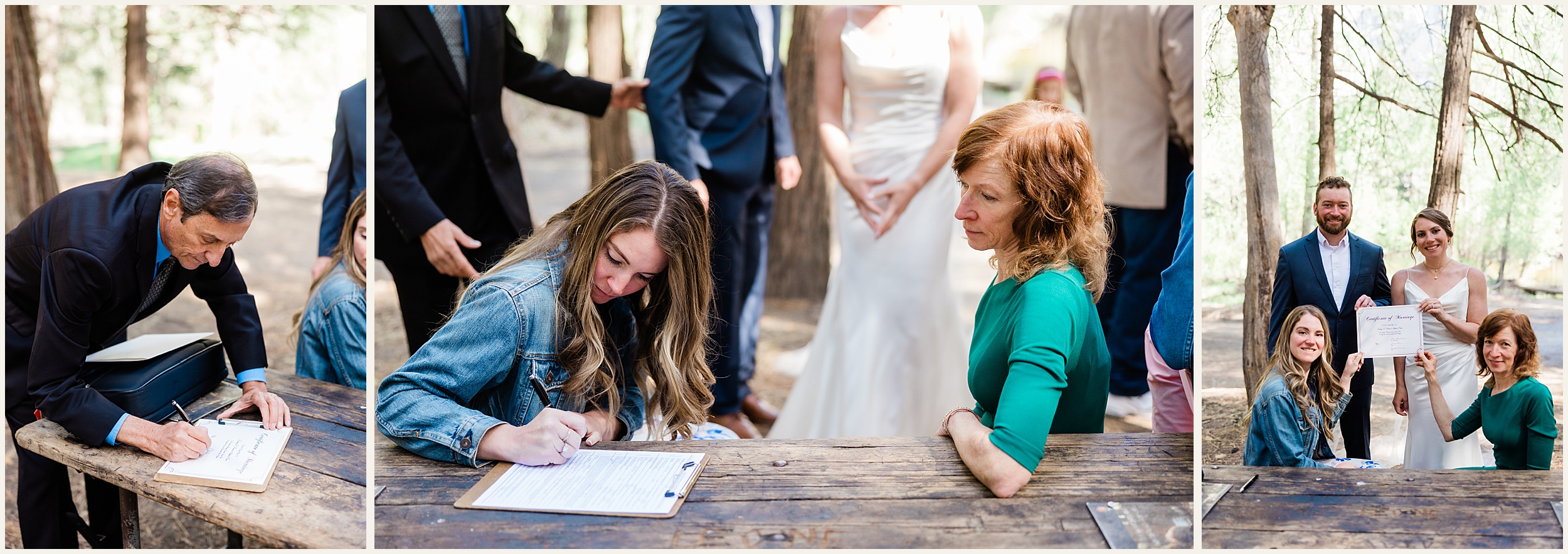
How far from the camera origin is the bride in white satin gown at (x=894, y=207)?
299 centimetres

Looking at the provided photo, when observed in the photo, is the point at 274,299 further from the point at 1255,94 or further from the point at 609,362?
the point at 1255,94

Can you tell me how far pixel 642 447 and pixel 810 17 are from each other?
4.15 metres

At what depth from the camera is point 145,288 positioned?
5.91 ft

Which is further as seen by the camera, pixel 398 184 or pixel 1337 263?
pixel 398 184

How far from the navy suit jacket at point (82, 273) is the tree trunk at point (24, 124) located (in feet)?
2.48

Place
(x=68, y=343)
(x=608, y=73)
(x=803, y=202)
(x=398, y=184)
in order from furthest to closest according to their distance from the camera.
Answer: (x=803, y=202), (x=608, y=73), (x=398, y=184), (x=68, y=343)

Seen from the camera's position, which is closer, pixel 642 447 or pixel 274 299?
pixel 642 447

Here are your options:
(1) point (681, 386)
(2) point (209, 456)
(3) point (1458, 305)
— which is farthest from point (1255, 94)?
(2) point (209, 456)

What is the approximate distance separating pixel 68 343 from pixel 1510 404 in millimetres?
2830

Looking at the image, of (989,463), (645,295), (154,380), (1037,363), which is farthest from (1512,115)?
(154,380)

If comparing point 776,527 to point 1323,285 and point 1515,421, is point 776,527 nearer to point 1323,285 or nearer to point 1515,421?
point 1323,285

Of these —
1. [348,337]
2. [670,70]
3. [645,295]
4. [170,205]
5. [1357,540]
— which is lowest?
[1357,540]

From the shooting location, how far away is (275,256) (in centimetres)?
210

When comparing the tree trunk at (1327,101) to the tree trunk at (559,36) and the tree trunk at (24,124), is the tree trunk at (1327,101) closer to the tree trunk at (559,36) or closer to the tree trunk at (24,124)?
the tree trunk at (24,124)
